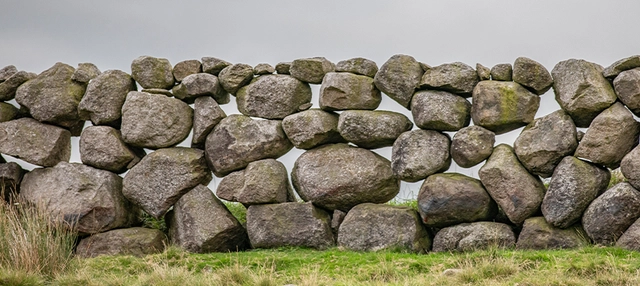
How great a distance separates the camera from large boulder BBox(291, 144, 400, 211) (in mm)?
10945

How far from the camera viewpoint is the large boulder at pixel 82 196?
11.8m

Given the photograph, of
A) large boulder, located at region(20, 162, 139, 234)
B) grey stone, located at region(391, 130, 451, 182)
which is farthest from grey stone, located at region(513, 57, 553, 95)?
large boulder, located at region(20, 162, 139, 234)

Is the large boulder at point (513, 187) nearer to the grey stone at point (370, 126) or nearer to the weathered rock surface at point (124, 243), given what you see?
the grey stone at point (370, 126)

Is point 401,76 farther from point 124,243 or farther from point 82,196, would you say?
point 82,196

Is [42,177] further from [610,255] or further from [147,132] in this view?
[610,255]

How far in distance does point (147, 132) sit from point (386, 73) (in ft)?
13.3

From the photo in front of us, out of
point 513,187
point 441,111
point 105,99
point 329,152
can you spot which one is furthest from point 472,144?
point 105,99

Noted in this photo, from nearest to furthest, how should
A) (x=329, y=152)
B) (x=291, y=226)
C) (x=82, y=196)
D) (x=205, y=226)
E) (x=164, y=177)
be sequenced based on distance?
(x=291, y=226) < (x=329, y=152) < (x=205, y=226) < (x=164, y=177) < (x=82, y=196)

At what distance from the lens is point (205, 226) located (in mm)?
11383

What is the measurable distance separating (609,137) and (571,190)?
870 millimetres

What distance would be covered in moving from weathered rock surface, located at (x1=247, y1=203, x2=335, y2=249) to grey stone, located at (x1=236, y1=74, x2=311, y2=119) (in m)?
1.53

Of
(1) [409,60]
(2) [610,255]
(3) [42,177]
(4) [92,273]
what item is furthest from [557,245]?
(3) [42,177]

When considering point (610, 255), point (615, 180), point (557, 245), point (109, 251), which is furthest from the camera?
point (109, 251)

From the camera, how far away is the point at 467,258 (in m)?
8.87
